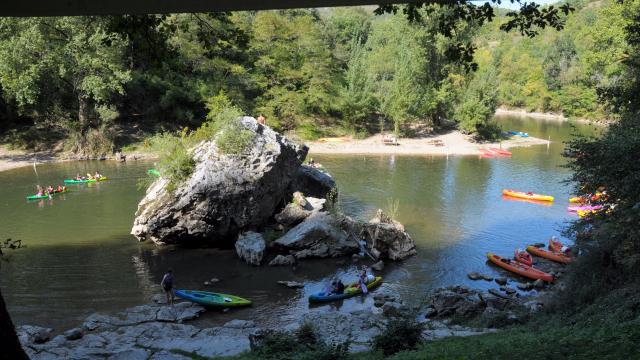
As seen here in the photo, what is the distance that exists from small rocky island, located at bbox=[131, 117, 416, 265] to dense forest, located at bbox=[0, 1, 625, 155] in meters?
15.5

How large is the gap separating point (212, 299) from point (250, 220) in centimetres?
682

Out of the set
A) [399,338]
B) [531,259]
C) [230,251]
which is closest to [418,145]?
[531,259]

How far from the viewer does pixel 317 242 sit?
23672 millimetres

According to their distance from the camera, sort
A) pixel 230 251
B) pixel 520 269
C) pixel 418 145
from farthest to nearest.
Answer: pixel 418 145 → pixel 230 251 → pixel 520 269

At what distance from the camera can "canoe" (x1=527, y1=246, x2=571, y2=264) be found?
2306 centimetres

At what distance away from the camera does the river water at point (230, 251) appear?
1902cm

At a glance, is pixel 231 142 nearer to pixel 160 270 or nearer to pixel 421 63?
pixel 160 270

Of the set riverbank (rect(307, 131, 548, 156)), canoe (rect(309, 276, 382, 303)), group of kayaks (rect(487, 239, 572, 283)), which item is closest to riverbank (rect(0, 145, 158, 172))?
riverbank (rect(307, 131, 548, 156))

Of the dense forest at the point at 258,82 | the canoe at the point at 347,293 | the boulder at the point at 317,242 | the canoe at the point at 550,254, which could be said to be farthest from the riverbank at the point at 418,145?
the canoe at the point at 347,293

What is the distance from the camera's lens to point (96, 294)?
757 inches

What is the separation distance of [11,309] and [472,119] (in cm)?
4950

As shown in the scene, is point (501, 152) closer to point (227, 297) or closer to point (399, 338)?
point (227, 297)

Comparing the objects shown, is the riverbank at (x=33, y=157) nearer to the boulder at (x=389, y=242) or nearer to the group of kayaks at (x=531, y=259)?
the boulder at (x=389, y=242)

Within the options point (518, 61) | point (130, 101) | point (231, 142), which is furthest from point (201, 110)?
point (518, 61)
